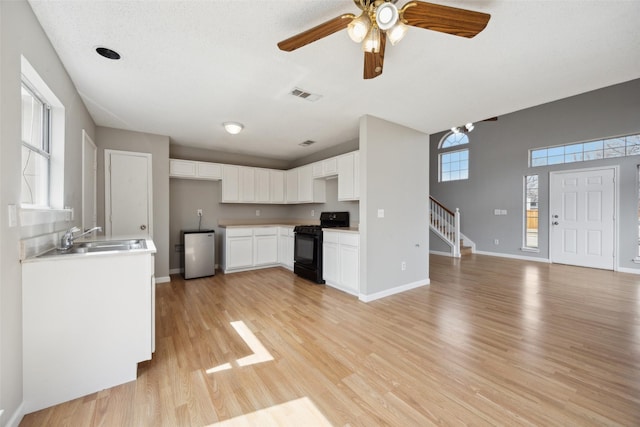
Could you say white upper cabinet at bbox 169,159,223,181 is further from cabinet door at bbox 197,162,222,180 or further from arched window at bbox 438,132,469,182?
arched window at bbox 438,132,469,182

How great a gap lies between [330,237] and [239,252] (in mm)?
1976

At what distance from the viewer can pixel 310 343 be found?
2344 millimetres

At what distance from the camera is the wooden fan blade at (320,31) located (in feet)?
4.84

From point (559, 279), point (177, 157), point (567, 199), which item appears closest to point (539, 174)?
point (567, 199)

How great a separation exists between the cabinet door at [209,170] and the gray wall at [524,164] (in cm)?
606

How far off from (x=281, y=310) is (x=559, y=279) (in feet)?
15.9

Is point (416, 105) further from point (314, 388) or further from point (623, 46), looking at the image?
point (314, 388)

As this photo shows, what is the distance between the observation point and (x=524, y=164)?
248 inches

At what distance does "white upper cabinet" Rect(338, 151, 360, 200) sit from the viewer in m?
3.90

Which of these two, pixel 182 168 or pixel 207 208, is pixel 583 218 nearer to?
pixel 207 208

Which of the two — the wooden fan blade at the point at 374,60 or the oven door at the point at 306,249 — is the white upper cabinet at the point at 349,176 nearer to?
the oven door at the point at 306,249

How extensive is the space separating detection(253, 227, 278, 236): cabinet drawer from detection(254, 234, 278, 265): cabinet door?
0.06 meters

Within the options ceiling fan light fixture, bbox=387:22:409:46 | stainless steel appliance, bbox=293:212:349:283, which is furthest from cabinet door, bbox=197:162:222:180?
ceiling fan light fixture, bbox=387:22:409:46

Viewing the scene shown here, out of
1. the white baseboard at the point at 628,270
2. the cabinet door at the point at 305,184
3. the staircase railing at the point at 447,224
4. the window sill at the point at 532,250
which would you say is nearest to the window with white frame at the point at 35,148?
the cabinet door at the point at 305,184
